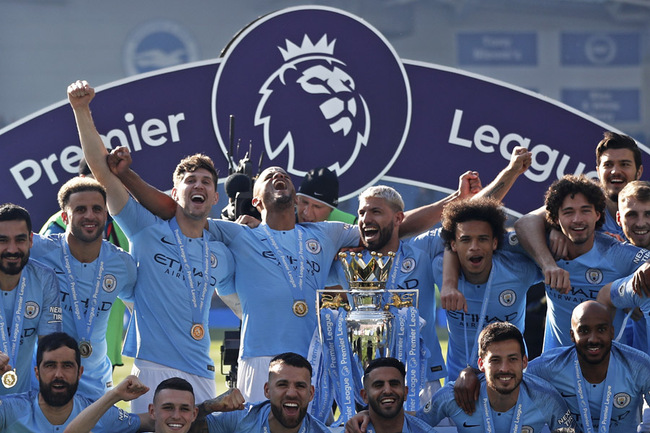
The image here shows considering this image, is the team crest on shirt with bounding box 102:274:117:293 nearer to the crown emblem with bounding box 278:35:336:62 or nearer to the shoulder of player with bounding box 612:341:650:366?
the shoulder of player with bounding box 612:341:650:366

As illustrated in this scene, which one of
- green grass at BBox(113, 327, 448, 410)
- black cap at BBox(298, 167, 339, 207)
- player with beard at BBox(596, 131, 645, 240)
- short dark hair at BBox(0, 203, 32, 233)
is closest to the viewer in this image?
short dark hair at BBox(0, 203, 32, 233)

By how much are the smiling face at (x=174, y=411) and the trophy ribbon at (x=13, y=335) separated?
0.77m

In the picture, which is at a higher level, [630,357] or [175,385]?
[630,357]

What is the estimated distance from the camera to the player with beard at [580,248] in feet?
16.9

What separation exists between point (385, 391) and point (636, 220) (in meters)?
1.66

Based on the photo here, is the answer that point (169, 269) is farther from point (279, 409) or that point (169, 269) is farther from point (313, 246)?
point (279, 409)

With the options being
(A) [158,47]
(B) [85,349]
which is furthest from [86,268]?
(A) [158,47]

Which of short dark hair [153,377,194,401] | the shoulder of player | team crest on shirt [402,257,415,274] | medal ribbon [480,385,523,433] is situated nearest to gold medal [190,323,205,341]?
short dark hair [153,377,194,401]

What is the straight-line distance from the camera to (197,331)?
525 centimetres

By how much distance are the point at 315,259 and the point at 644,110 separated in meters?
4.03

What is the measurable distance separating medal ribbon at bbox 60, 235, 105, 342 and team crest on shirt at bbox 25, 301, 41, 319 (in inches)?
8.2

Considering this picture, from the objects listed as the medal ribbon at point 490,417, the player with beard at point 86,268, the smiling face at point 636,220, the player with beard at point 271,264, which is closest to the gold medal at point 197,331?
the player with beard at point 271,264

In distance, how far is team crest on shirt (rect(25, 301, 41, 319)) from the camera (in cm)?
493

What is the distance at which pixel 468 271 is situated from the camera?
5.21m
